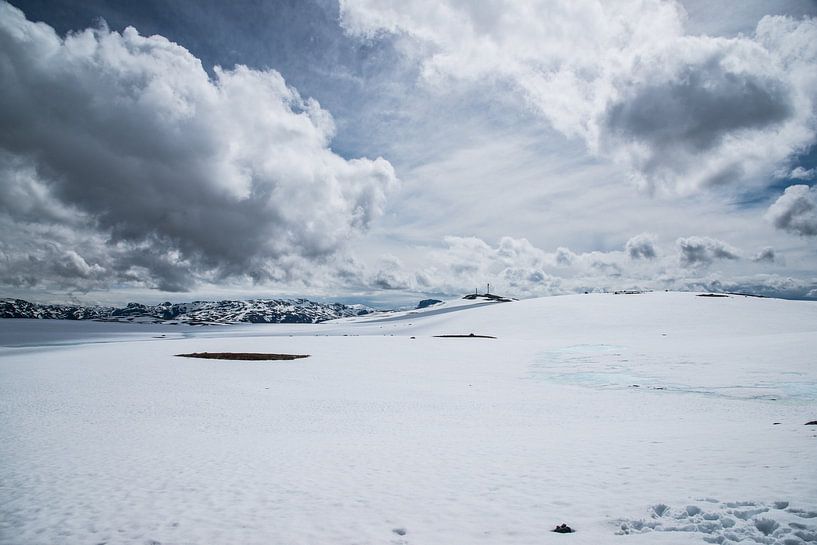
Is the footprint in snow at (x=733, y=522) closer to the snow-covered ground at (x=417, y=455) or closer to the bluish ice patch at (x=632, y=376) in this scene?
the snow-covered ground at (x=417, y=455)

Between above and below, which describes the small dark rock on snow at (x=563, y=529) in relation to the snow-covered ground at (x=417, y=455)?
above

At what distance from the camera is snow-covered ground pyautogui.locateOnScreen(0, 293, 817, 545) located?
7922 mm

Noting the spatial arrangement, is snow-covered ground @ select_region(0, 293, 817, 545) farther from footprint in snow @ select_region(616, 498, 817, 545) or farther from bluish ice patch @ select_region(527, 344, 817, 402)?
bluish ice patch @ select_region(527, 344, 817, 402)

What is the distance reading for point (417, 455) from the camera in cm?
1310

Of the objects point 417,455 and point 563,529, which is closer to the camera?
point 563,529

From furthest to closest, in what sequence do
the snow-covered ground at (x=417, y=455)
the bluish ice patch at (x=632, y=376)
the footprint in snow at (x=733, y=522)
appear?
the bluish ice patch at (x=632, y=376)
the snow-covered ground at (x=417, y=455)
the footprint in snow at (x=733, y=522)

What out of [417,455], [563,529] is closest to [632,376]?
[417,455]

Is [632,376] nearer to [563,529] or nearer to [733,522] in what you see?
[733,522]

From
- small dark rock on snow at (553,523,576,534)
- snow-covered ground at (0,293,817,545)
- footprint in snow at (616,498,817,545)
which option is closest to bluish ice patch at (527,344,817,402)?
snow-covered ground at (0,293,817,545)

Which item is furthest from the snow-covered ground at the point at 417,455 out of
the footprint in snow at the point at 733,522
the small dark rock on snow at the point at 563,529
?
the small dark rock on snow at the point at 563,529

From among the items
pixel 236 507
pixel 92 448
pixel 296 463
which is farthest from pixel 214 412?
pixel 236 507

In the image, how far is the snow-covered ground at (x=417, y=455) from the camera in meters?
7.92

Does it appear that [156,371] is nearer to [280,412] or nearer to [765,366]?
[280,412]

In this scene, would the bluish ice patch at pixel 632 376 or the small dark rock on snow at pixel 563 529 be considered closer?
the small dark rock on snow at pixel 563 529
